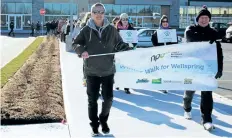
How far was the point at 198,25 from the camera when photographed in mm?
6703

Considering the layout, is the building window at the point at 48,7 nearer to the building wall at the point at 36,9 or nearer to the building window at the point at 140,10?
the building wall at the point at 36,9

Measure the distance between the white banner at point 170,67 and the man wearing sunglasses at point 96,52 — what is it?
0.62 metres

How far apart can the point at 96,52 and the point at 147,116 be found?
205 centimetres

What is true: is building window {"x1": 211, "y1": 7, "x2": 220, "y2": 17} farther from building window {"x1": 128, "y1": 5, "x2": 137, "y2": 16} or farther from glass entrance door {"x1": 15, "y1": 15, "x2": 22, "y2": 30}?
glass entrance door {"x1": 15, "y1": 15, "x2": 22, "y2": 30}

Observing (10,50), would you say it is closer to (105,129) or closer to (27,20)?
(105,129)

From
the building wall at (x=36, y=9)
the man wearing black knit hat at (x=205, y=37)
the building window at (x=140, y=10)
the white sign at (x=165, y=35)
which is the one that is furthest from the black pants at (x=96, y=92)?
the building window at (x=140, y=10)

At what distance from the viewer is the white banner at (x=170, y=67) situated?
6.77 metres

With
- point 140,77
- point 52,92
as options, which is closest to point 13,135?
point 140,77

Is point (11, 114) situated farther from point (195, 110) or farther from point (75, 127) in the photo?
point (195, 110)

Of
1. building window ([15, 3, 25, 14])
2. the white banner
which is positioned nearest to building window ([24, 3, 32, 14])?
building window ([15, 3, 25, 14])

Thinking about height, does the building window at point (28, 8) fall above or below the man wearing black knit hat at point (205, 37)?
above

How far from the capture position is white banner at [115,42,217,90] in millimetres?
6770

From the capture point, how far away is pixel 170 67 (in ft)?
22.4

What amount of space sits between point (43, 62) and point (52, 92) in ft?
21.3
